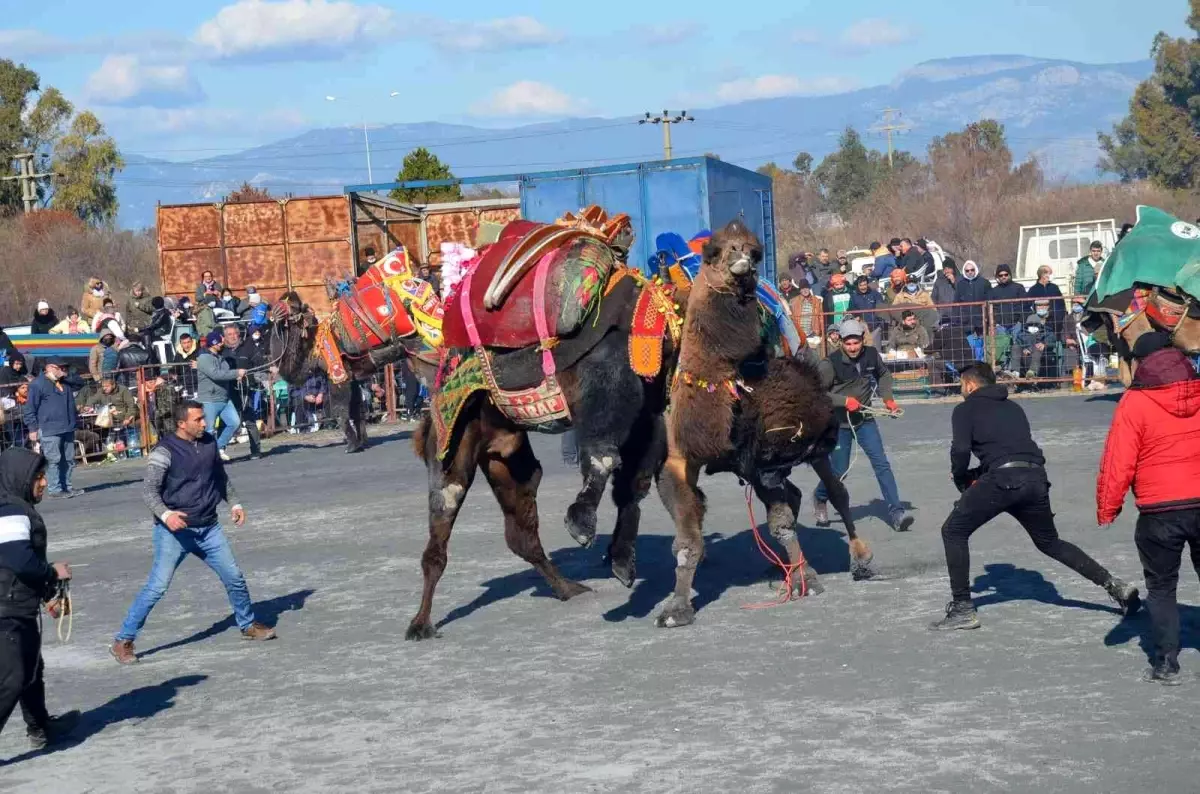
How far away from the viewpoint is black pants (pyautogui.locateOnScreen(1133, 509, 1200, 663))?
705 cm

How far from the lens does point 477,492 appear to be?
1565cm

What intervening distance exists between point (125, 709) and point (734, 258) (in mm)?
4131

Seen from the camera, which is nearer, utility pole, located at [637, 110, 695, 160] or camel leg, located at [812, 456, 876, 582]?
camel leg, located at [812, 456, 876, 582]

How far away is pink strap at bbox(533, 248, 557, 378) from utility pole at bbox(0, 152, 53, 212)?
1864 inches

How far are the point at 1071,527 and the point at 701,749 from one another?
5.78 meters

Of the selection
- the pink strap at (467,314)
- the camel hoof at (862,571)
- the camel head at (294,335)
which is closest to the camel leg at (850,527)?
the camel hoof at (862,571)

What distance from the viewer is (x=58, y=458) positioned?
1764 centimetres

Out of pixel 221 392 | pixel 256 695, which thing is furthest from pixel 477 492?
pixel 256 695

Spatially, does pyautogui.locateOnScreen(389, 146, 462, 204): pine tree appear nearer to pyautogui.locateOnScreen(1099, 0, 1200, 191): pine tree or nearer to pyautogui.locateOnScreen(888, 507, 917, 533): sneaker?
pyautogui.locateOnScreen(1099, 0, 1200, 191): pine tree

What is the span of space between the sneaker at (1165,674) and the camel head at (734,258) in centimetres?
284

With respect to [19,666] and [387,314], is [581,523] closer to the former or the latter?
[19,666]

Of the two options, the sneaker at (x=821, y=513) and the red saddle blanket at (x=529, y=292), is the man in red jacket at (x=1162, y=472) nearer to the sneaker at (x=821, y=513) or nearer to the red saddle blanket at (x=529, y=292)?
the red saddle blanket at (x=529, y=292)

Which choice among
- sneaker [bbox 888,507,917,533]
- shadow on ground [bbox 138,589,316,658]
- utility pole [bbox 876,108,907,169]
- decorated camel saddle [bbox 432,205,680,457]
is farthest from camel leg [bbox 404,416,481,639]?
utility pole [bbox 876,108,907,169]

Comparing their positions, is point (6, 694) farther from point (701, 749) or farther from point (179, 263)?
point (179, 263)
